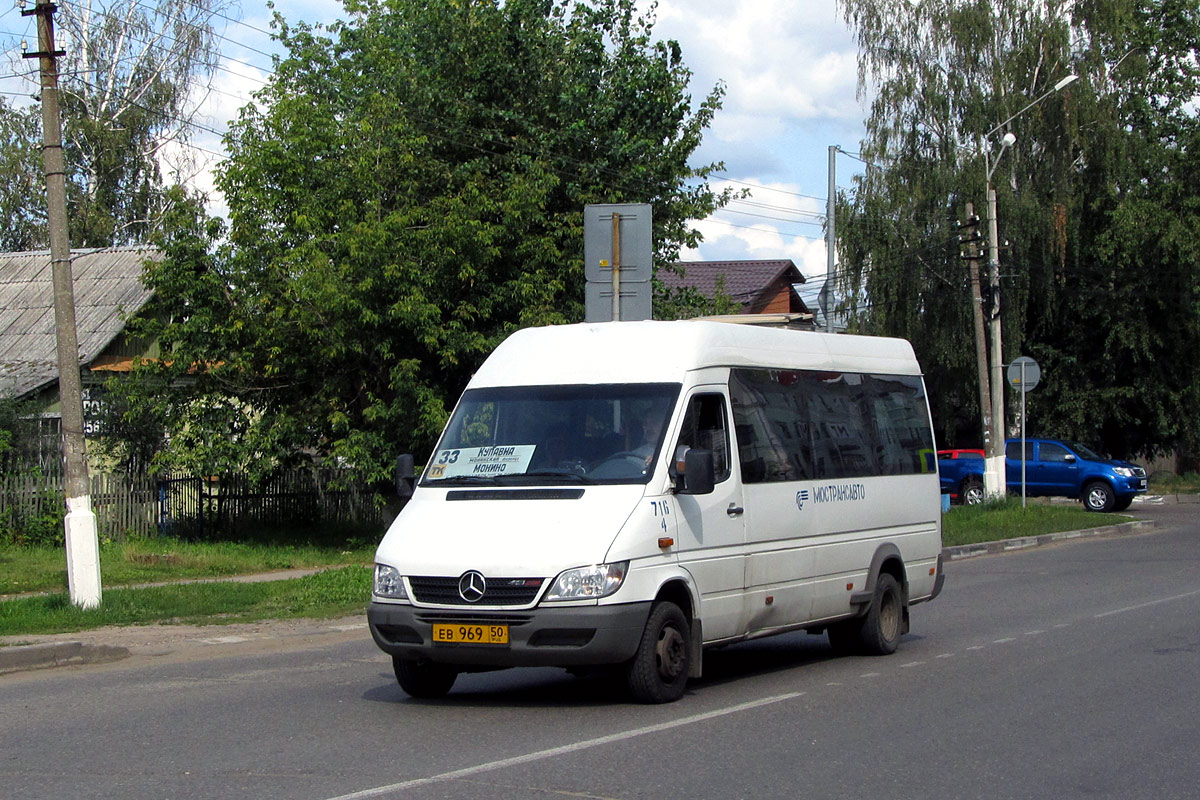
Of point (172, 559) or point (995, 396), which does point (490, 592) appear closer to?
point (172, 559)

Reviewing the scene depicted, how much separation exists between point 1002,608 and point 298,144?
12972mm

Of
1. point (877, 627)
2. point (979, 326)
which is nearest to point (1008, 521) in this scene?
point (979, 326)

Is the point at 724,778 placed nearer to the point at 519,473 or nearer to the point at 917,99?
the point at 519,473

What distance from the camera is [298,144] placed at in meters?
21.5

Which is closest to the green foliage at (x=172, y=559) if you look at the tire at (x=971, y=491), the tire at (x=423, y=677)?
the tire at (x=423, y=677)

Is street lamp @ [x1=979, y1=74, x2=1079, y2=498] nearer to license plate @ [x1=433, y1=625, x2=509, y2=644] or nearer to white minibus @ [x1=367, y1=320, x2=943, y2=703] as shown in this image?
white minibus @ [x1=367, y1=320, x2=943, y2=703]

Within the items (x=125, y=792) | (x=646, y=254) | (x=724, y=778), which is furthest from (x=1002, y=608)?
(x=125, y=792)

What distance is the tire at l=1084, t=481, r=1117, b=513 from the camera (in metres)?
32.2

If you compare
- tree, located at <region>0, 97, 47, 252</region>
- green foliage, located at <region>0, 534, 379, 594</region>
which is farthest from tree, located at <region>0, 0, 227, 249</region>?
green foliage, located at <region>0, 534, 379, 594</region>

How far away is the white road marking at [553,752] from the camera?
20.9ft

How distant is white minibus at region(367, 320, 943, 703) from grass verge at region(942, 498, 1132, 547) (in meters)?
12.3

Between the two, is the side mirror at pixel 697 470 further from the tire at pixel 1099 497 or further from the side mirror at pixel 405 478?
the tire at pixel 1099 497

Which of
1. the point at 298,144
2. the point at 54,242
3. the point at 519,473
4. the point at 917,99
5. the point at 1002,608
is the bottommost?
the point at 1002,608

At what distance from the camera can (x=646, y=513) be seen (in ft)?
27.8
